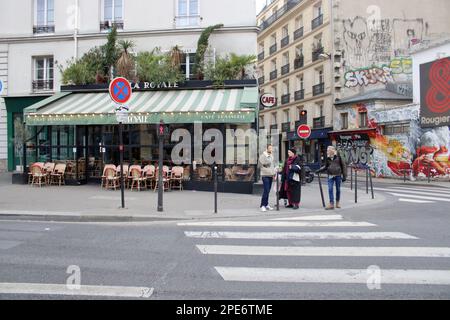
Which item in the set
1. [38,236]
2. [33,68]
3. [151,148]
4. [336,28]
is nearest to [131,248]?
[38,236]

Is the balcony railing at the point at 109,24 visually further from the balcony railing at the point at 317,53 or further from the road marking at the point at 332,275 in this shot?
the balcony railing at the point at 317,53

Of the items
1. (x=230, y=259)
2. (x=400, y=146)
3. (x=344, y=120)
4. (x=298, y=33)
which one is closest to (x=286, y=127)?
(x=298, y=33)

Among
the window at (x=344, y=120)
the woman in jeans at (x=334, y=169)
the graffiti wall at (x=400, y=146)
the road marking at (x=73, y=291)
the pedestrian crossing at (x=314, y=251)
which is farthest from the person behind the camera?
the window at (x=344, y=120)

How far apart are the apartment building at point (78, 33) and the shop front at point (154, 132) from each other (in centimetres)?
358

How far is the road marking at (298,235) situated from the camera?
287 inches

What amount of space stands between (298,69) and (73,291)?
38991 millimetres

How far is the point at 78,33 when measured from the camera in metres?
19.9

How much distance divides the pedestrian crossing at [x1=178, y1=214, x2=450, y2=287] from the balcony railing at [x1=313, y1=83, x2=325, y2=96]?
28970 mm

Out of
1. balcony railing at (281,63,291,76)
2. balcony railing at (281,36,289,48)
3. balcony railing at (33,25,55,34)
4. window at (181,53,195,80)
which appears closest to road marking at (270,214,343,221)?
window at (181,53,195,80)

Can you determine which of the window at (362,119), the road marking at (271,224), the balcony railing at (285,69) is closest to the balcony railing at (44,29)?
the road marking at (271,224)

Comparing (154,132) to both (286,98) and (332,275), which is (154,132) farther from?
(286,98)

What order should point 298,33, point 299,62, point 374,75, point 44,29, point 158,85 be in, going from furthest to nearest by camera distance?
point 298,33 → point 299,62 → point 374,75 → point 44,29 → point 158,85

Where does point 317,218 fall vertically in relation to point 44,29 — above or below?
below
